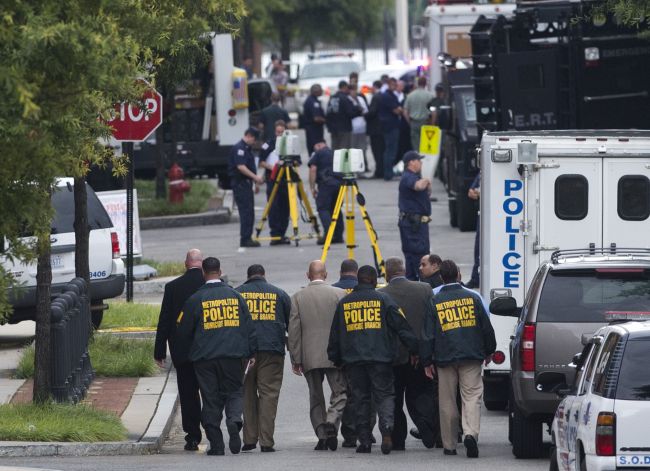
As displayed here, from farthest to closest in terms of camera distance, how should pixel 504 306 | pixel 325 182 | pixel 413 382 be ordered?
pixel 325 182, pixel 413 382, pixel 504 306

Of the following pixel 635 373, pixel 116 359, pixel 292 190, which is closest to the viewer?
pixel 635 373

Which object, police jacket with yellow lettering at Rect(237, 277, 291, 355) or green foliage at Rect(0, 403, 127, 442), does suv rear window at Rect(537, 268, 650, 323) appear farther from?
green foliage at Rect(0, 403, 127, 442)

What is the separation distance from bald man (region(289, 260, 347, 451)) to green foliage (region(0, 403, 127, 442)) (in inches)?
61.9

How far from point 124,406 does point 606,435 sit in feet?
22.7

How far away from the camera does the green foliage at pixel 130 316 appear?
19.2 metres

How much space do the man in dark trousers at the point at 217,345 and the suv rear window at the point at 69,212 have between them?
4.89 metres

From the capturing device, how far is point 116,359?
56.3 ft

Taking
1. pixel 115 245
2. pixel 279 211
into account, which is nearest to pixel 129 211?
pixel 115 245

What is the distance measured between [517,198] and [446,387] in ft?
6.57

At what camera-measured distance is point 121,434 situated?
13.5m

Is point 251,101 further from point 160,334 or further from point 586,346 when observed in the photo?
point 586,346

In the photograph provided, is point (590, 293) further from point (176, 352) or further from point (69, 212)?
point (69, 212)

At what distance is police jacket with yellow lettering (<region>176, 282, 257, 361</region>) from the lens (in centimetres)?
1345

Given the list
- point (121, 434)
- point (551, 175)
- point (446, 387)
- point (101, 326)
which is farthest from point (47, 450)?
point (101, 326)
